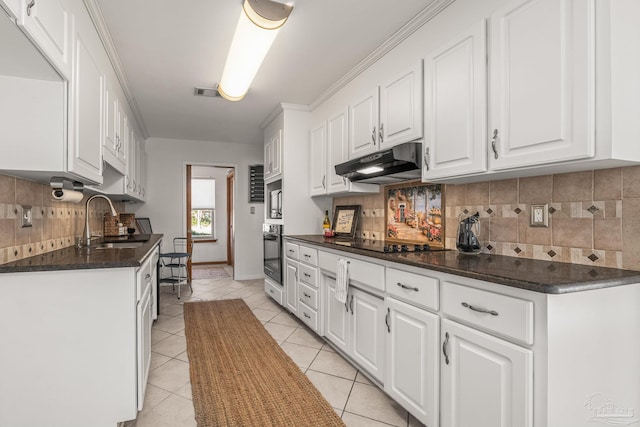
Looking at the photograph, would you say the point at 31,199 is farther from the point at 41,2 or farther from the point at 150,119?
the point at 150,119

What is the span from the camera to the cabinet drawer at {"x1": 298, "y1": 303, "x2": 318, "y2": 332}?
3076 mm

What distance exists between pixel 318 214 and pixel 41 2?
3.10 metres

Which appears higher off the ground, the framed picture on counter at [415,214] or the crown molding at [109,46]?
the crown molding at [109,46]

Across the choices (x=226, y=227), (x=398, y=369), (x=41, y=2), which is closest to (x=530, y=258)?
(x=398, y=369)

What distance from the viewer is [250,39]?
91.0 inches

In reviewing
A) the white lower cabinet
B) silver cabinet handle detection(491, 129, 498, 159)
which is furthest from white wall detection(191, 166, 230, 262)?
silver cabinet handle detection(491, 129, 498, 159)

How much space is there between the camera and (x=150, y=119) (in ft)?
14.9

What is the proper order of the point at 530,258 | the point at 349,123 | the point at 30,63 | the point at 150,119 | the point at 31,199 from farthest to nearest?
the point at 150,119
the point at 349,123
the point at 31,199
the point at 530,258
the point at 30,63

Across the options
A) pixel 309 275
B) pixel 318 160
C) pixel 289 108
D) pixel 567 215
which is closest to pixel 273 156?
pixel 289 108

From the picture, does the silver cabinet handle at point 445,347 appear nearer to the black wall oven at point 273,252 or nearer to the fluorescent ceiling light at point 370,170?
the fluorescent ceiling light at point 370,170

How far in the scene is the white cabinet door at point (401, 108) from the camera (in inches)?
88.6

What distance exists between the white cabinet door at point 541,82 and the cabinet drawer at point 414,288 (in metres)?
0.66

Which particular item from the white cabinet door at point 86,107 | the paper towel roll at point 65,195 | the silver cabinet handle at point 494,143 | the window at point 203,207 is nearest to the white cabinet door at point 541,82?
the silver cabinet handle at point 494,143

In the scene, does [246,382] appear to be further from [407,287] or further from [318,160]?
[318,160]
